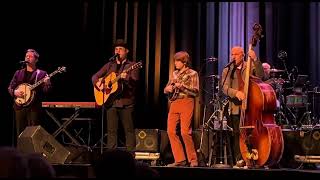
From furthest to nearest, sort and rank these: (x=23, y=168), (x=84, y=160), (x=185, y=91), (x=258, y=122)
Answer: (x=84, y=160) → (x=185, y=91) → (x=258, y=122) → (x=23, y=168)

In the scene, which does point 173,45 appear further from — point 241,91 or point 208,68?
point 241,91

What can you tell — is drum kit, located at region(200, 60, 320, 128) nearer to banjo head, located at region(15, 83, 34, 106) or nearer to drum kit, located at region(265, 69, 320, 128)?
drum kit, located at region(265, 69, 320, 128)

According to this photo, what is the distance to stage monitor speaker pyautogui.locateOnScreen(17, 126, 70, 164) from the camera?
871 centimetres

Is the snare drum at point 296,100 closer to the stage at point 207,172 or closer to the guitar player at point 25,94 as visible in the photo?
the stage at point 207,172

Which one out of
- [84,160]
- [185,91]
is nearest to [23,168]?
[185,91]

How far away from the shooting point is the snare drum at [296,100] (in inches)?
402

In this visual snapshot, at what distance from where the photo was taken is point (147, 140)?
9.87 m

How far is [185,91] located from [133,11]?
383 cm

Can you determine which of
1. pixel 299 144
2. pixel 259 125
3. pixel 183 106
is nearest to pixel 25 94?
pixel 183 106

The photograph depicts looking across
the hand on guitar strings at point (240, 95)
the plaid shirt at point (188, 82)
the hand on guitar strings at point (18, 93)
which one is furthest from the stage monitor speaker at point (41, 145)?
the hand on guitar strings at point (240, 95)

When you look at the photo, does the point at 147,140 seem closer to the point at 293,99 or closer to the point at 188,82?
the point at 188,82

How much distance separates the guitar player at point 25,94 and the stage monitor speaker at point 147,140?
1753mm

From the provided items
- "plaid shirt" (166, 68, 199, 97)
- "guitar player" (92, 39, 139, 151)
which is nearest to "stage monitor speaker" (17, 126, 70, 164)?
"guitar player" (92, 39, 139, 151)

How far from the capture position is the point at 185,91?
8430mm
